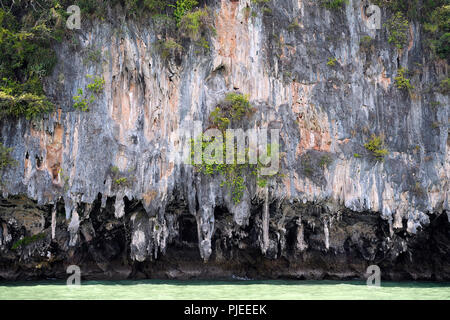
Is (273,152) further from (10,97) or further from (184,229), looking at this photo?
(10,97)

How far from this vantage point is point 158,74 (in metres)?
16.8

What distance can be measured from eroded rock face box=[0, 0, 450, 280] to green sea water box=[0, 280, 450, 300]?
1581mm

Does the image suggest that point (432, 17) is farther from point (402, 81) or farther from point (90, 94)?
point (90, 94)

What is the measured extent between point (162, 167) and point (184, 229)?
2.90 metres

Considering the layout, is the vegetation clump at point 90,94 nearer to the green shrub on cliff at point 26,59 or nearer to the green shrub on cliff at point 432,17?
the green shrub on cliff at point 26,59

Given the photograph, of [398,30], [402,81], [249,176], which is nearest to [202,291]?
[249,176]

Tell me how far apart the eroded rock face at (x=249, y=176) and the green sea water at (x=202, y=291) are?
5.19 ft

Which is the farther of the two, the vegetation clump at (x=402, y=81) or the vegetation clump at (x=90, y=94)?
Answer: the vegetation clump at (x=402, y=81)

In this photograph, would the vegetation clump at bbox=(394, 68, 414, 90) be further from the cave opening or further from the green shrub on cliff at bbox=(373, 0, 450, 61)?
the cave opening

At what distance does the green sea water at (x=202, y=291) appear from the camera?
40.0ft

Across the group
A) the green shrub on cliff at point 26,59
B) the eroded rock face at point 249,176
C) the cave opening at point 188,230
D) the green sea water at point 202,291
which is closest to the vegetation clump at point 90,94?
the eroded rock face at point 249,176

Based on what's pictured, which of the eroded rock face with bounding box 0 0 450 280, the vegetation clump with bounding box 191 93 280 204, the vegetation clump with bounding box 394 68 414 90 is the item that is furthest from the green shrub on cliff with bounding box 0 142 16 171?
the vegetation clump with bounding box 394 68 414 90

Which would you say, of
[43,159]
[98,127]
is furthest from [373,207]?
[43,159]

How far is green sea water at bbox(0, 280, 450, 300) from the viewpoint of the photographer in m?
12.2
